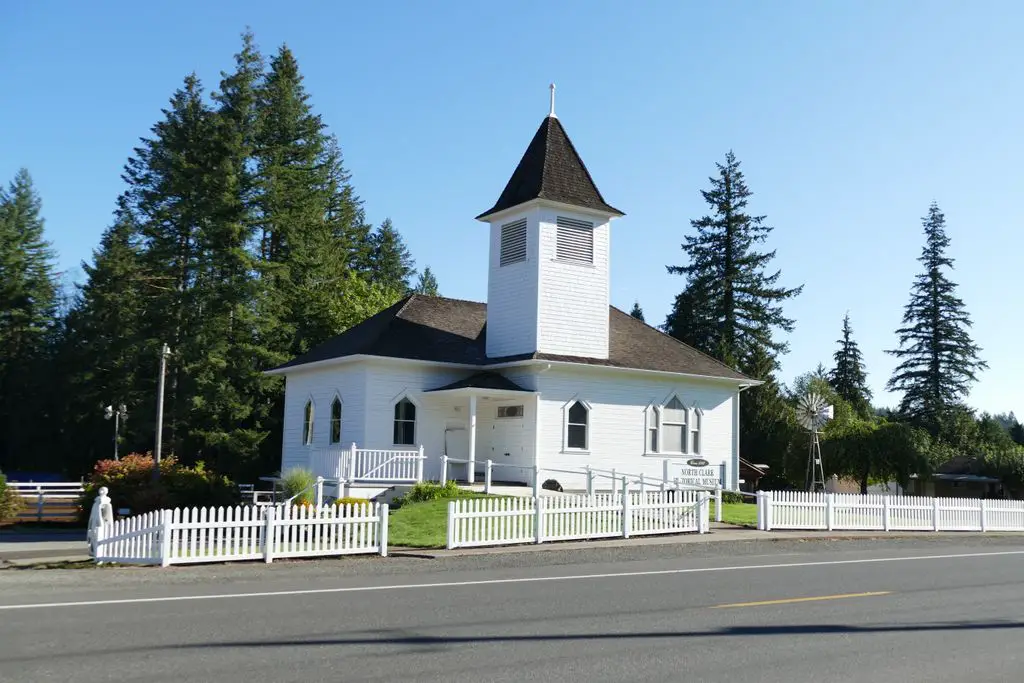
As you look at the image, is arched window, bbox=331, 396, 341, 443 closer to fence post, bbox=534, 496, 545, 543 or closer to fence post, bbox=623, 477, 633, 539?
fence post, bbox=623, 477, 633, 539

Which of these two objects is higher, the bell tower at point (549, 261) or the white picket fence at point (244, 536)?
the bell tower at point (549, 261)

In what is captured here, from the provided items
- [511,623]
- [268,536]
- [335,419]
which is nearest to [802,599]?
[511,623]

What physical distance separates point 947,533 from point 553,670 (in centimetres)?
2219

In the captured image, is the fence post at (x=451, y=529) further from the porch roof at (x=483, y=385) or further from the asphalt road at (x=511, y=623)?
the porch roof at (x=483, y=385)

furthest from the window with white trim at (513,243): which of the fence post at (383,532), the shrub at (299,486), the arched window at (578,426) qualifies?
the fence post at (383,532)

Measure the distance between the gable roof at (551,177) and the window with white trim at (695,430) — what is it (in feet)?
24.5

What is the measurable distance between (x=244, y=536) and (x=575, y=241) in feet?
57.8

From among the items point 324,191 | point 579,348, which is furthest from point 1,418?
point 579,348

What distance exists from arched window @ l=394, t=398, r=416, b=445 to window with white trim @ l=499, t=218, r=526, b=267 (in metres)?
5.52

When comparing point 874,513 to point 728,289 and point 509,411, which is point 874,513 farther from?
point 728,289

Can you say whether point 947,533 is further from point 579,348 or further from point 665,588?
point 665,588

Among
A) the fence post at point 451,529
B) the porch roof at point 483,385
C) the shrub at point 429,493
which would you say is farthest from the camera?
the porch roof at point 483,385

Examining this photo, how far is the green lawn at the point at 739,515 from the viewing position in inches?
1003

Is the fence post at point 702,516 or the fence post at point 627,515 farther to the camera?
the fence post at point 702,516
